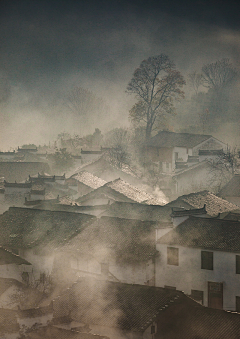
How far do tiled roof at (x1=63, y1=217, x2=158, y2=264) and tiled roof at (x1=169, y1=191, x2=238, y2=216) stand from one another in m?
2.77

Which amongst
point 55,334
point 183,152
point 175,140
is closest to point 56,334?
point 55,334

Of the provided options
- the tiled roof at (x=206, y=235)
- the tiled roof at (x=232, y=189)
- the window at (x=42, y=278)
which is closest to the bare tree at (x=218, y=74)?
the tiled roof at (x=232, y=189)

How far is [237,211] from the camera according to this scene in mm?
12461

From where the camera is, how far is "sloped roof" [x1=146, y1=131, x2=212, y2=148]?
2098 cm

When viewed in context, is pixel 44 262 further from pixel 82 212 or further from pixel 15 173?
pixel 15 173

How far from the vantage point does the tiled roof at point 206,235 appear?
26.6 ft

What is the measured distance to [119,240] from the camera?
9.34m

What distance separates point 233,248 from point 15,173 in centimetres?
1578

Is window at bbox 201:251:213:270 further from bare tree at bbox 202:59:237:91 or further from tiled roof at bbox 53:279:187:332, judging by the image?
bare tree at bbox 202:59:237:91

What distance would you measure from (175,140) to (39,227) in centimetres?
1217

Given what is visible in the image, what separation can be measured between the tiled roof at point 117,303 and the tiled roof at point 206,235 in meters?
1.53

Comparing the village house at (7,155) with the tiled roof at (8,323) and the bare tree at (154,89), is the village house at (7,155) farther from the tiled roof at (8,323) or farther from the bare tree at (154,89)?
the tiled roof at (8,323)

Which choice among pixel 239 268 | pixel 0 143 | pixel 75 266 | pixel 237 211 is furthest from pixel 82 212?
pixel 0 143

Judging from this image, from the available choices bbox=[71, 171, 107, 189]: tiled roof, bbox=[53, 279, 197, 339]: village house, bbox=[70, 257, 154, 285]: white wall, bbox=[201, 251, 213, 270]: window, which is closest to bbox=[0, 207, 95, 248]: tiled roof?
bbox=[70, 257, 154, 285]: white wall
